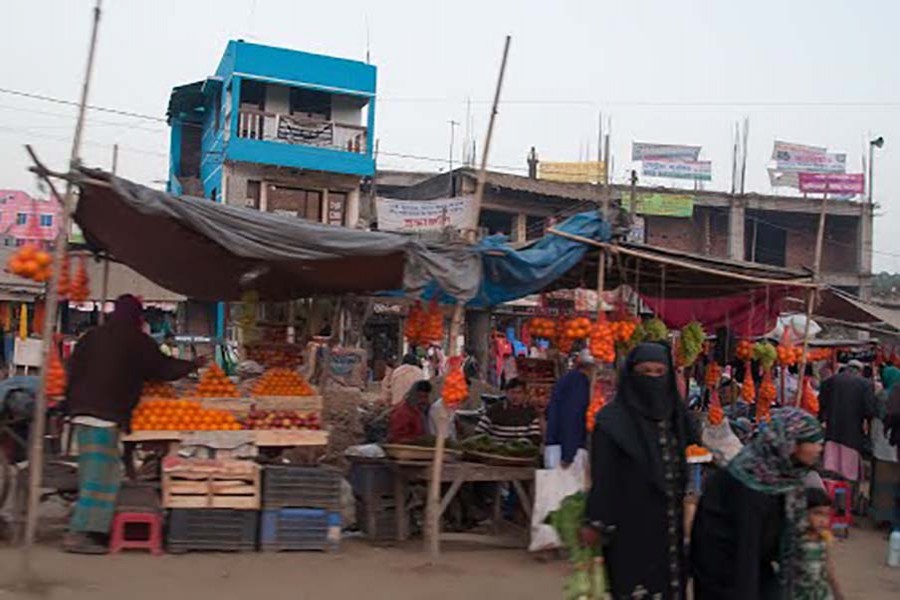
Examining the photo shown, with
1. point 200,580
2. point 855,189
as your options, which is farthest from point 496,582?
point 855,189

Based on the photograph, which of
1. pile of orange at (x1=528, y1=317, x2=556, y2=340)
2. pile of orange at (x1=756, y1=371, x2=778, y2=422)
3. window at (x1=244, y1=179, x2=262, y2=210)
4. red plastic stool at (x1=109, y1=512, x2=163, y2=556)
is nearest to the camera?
red plastic stool at (x1=109, y1=512, x2=163, y2=556)

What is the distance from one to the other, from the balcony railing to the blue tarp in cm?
1718

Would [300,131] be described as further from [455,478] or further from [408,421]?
[455,478]

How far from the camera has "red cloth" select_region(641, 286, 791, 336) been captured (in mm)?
9328

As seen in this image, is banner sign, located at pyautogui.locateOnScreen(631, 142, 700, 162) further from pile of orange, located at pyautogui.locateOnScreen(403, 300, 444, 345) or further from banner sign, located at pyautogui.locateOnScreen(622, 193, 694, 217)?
pile of orange, located at pyautogui.locateOnScreen(403, 300, 444, 345)

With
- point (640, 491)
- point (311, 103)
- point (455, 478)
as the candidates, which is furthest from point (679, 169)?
point (640, 491)

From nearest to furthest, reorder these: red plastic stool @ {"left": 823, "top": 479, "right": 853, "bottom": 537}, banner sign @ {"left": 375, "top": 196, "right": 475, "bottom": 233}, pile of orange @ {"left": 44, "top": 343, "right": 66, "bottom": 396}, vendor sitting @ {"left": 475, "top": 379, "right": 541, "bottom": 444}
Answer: pile of orange @ {"left": 44, "top": 343, "right": 66, "bottom": 396} → vendor sitting @ {"left": 475, "top": 379, "right": 541, "bottom": 444} → red plastic stool @ {"left": 823, "top": 479, "right": 853, "bottom": 537} → banner sign @ {"left": 375, "top": 196, "right": 475, "bottom": 233}

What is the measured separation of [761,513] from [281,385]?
185 inches

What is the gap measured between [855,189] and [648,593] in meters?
30.2

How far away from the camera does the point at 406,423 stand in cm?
812

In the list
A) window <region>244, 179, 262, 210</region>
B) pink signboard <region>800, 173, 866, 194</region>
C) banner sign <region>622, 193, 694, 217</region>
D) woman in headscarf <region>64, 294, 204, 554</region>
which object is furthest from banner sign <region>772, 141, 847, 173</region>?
woman in headscarf <region>64, 294, 204, 554</region>

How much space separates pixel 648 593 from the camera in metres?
3.88

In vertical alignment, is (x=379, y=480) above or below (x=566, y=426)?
below

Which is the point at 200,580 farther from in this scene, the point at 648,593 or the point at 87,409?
the point at 648,593
